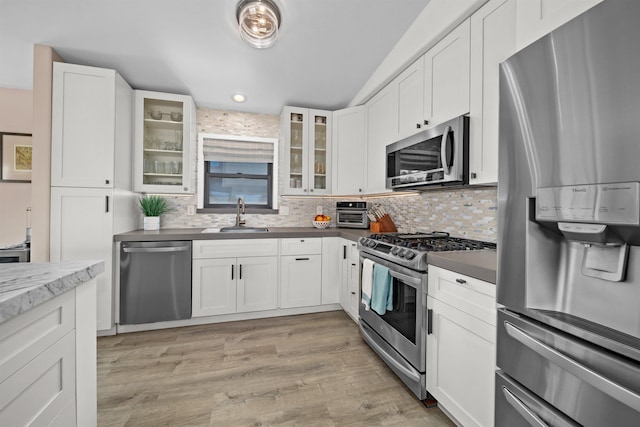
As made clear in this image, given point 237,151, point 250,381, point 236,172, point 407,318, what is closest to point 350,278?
point 407,318

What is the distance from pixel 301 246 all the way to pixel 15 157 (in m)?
3.19

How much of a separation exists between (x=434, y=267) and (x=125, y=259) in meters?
2.66

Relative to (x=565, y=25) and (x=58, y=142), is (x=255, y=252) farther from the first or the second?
(x=565, y=25)

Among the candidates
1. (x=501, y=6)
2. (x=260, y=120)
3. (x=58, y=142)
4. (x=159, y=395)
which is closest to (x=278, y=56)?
(x=260, y=120)

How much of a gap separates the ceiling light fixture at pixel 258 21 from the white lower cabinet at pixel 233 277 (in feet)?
6.07

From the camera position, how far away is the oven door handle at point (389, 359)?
1769 mm

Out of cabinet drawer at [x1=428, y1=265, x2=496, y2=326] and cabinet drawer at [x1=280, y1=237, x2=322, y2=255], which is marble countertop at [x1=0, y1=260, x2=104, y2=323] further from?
cabinet drawer at [x1=280, y1=237, x2=322, y2=255]

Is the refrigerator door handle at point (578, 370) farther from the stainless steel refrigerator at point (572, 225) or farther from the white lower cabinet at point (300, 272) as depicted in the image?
the white lower cabinet at point (300, 272)

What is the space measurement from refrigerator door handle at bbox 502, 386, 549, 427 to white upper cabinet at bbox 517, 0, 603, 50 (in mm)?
1299

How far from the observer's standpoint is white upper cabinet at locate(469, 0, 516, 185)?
157 centimetres

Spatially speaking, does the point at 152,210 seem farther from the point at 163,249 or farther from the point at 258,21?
the point at 258,21

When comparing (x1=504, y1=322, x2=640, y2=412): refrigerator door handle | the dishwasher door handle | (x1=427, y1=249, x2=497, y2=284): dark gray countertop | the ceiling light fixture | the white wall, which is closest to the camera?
(x1=504, y1=322, x2=640, y2=412): refrigerator door handle

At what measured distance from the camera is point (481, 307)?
52.3 inches

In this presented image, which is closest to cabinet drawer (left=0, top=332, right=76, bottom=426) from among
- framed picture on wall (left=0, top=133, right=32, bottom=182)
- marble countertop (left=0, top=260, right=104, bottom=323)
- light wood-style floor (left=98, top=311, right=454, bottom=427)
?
marble countertop (left=0, top=260, right=104, bottom=323)
